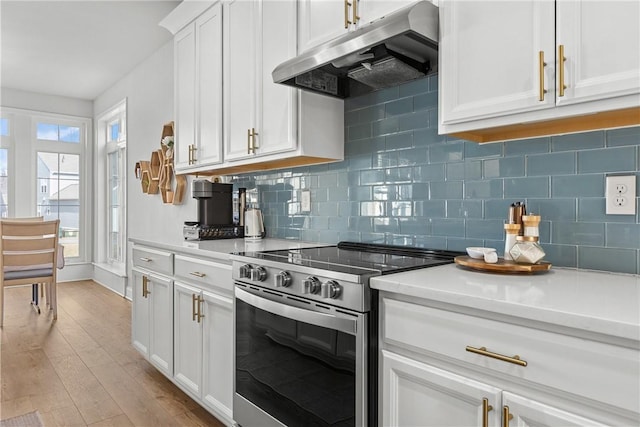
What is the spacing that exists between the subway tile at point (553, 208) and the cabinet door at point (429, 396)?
73cm

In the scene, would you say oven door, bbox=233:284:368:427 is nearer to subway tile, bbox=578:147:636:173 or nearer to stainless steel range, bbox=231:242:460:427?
stainless steel range, bbox=231:242:460:427

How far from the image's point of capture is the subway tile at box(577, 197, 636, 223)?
53.5 inches

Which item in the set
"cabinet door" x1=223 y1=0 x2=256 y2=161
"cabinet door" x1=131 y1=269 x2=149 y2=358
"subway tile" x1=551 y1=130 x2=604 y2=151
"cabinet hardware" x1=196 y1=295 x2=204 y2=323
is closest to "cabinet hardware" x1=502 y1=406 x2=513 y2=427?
"subway tile" x1=551 y1=130 x2=604 y2=151

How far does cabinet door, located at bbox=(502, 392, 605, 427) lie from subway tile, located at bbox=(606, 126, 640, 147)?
Result: 891 millimetres

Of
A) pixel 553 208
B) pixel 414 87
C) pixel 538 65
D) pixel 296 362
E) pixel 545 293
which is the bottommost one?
pixel 296 362

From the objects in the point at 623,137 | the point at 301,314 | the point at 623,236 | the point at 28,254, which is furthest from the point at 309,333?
the point at 28,254

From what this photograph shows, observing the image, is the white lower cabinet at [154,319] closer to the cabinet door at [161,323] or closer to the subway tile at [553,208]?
the cabinet door at [161,323]

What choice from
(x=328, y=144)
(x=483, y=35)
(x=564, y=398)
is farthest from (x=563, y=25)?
(x=328, y=144)

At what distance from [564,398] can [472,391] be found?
8.6 inches

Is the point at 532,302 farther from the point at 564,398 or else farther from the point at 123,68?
the point at 123,68

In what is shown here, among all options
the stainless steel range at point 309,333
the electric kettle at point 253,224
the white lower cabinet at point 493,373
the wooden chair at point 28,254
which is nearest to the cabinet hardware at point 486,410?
the white lower cabinet at point 493,373

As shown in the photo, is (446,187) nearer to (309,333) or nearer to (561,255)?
(561,255)

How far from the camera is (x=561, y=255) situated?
1.47 metres

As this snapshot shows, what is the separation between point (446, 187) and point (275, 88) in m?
1.02
